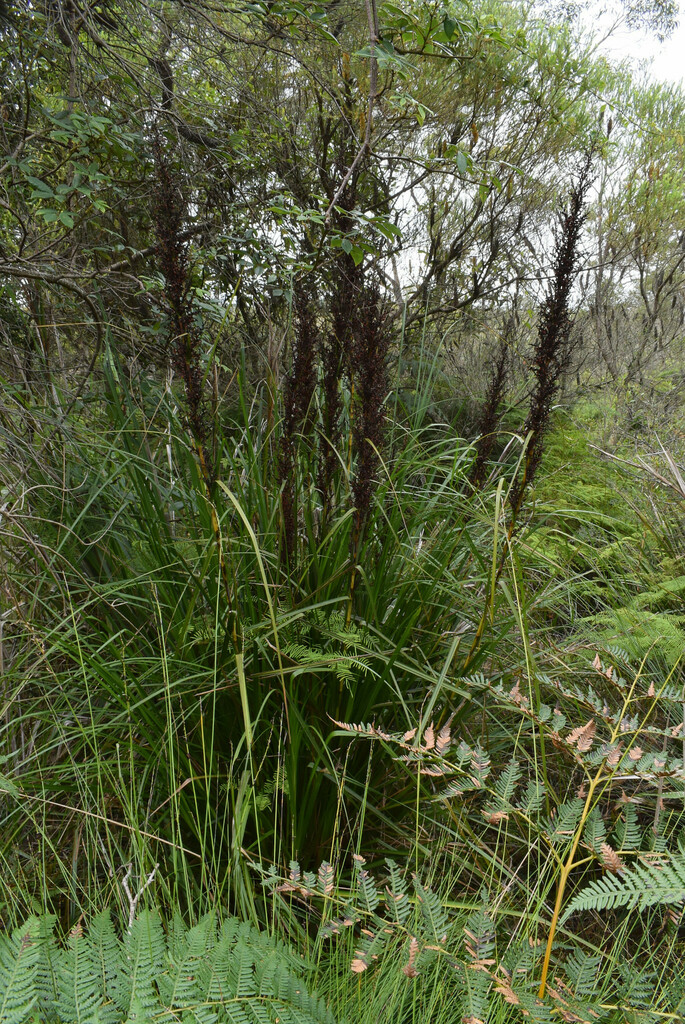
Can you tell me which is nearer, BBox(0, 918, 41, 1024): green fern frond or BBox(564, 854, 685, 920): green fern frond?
BBox(0, 918, 41, 1024): green fern frond

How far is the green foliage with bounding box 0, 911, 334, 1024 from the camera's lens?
94 cm

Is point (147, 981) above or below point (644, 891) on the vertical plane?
below

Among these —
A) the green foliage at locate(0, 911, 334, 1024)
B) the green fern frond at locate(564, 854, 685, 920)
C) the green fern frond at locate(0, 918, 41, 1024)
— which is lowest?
the green foliage at locate(0, 911, 334, 1024)

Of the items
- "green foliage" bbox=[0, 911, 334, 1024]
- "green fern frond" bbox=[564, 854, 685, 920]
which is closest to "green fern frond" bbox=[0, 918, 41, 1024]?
"green foliage" bbox=[0, 911, 334, 1024]

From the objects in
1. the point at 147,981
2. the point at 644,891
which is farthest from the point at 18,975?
the point at 644,891

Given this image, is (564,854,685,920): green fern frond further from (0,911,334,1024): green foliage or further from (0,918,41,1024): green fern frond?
(0,918,41,1024): green fern frond

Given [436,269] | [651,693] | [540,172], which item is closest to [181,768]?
[651,693]

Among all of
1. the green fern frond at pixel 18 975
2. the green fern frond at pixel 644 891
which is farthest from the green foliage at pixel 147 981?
the green fern frond at pixel 644 891

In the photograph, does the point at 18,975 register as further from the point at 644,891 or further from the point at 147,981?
the point at 644,891

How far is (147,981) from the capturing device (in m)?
0.97

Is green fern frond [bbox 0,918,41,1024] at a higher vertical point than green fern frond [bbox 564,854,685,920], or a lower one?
lower

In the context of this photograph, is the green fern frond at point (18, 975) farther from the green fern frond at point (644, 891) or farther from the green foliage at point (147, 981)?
the green fern frond at point (644, 891)

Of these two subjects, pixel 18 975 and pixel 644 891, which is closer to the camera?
pixel 18 975

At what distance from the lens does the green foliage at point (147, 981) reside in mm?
938
